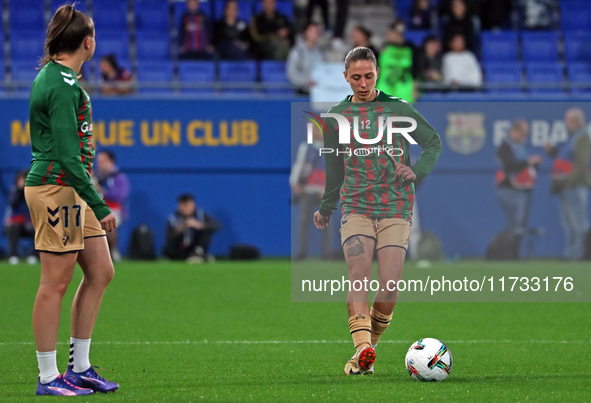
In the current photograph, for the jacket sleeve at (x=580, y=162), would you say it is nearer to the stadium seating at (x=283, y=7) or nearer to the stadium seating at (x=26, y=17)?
the stadium seating at (x=283, y=7)

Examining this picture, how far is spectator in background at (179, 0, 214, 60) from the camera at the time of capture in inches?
686

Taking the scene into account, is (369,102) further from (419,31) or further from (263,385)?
(419,31)

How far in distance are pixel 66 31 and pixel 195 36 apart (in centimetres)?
1247

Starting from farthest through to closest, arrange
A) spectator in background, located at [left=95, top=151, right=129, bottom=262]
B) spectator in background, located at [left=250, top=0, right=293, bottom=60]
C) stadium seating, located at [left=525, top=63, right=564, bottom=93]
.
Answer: stadium seating, located at [left=525, top=63, right=564, bottom=93] → spectator in background, located at [left=250, top=0, right=293, bottom=60] → spectator in background, located at [left=95, top=151, right=129, bottom=262]

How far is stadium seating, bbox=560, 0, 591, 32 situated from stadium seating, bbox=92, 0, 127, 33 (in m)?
8.61

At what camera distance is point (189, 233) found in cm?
1598

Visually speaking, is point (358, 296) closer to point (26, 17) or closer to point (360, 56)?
point (360, 56)

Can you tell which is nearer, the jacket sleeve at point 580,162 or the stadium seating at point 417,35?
the jacket sleeve at point 580,162

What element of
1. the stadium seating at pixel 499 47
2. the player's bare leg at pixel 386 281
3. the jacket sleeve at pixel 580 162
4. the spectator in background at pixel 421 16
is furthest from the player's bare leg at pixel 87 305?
the stadium seating at pixel 499 47

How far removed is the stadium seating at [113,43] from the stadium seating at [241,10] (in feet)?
5.73

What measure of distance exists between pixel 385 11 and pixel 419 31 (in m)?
1.56

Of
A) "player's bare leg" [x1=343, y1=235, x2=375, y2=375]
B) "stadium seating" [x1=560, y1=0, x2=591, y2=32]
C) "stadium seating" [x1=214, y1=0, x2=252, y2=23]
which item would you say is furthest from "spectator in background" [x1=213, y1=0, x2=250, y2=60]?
"player's bare leg" [x1=343, y1=235, x2=375, y2=375]

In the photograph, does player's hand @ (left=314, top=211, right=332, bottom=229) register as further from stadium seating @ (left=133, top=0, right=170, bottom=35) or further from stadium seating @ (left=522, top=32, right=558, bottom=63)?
stadium seating @ (left=522, top=32, right=558, bottom=63)

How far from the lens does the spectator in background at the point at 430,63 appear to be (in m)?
16.7
